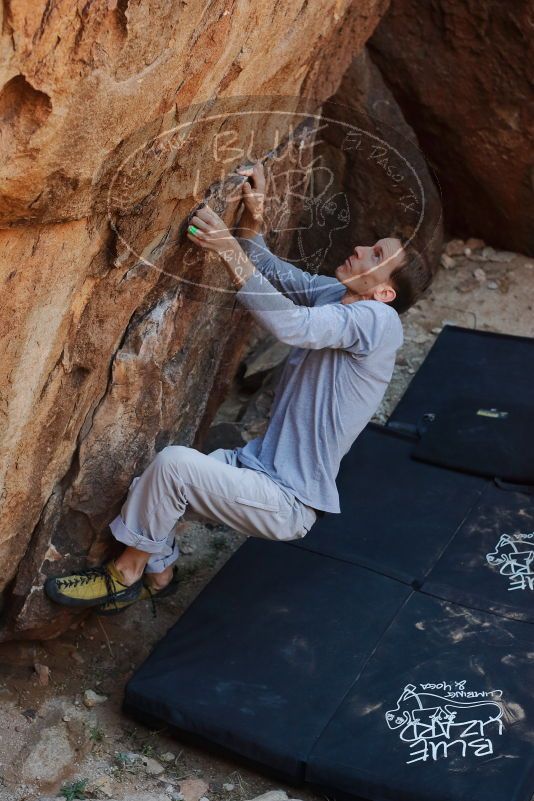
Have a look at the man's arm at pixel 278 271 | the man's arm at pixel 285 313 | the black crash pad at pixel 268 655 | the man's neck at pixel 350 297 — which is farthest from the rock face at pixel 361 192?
the black crash pad at pixel 268 655

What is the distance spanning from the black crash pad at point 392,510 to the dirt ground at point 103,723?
54 cm

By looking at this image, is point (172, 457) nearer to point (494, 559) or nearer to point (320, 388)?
point (320, 388)

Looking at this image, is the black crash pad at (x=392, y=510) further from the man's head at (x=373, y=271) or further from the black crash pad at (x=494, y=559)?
the man's head at (x=373, y=271)

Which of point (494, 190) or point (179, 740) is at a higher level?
point (494, 190)

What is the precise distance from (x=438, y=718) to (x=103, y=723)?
3.70ft

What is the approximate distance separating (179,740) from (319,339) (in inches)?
53.9

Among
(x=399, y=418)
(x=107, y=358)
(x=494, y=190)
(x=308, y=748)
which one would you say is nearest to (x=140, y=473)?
(x=107, y=358)

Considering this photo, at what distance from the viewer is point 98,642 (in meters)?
4.02

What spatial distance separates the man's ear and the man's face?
0.01 metres

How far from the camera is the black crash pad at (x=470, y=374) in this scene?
4.99 metres

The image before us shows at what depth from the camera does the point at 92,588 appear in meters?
3.70

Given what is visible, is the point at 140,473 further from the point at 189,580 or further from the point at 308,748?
the point at 308,748

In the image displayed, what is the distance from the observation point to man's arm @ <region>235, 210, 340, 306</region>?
348 cm

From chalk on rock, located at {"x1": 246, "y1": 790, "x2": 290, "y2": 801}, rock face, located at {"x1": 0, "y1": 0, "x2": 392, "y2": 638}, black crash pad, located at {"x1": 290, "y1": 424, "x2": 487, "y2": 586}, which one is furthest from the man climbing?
chalk on rock, located at {"x1": 246, "y1": 790, "x2": 290, "y2": 801}
